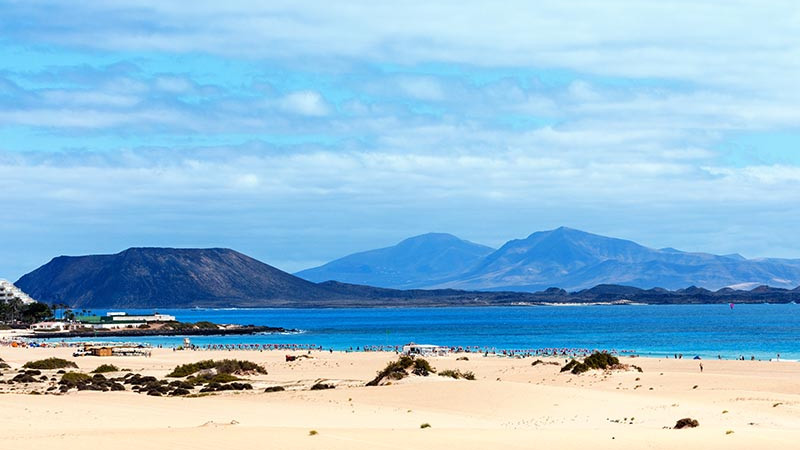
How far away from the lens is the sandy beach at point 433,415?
22484 mm

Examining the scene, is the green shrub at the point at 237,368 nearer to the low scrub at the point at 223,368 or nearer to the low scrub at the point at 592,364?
the low scrub at the point at 223,368

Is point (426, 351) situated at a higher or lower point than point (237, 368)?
lower

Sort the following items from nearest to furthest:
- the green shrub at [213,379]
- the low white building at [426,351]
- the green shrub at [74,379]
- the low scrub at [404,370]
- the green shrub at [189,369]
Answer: the low scrub at [404,370] < the green shrub at [74,379] < the green shrub at [213,379] < the green shrub at [189,369] < the low white building at [426,351]

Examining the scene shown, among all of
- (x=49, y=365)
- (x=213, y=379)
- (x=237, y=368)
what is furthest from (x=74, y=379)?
(x=49, y=365)

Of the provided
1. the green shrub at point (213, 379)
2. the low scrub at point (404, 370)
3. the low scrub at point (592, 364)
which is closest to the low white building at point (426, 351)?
the low scrub at point (592, 364)

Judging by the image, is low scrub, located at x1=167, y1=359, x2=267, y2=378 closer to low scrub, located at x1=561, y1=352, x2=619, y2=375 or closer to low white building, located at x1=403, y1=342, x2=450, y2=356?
low scrub, located at x1=561, y1=352, x2=619, y2=375

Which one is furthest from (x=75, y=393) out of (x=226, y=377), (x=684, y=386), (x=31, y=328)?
(x=31, y=328)

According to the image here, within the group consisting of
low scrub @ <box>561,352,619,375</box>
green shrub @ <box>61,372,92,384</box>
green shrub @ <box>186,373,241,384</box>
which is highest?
green shrub @ <box>61,372,92,384</box>

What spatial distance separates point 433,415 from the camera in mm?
32312

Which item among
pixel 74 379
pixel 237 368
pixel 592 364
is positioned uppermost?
pixel 74 379

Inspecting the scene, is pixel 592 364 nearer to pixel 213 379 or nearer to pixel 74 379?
pixel 213 379

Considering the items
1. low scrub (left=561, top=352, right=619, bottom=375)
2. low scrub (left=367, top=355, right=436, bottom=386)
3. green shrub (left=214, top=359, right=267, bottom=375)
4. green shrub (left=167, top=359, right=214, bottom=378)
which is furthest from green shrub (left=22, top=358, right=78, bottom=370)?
low scrub (left=561, top=352, right=619, bottom=375)

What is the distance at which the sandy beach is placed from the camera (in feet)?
73.8

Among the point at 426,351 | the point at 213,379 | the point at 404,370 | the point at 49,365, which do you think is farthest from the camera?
the point at 426,351
